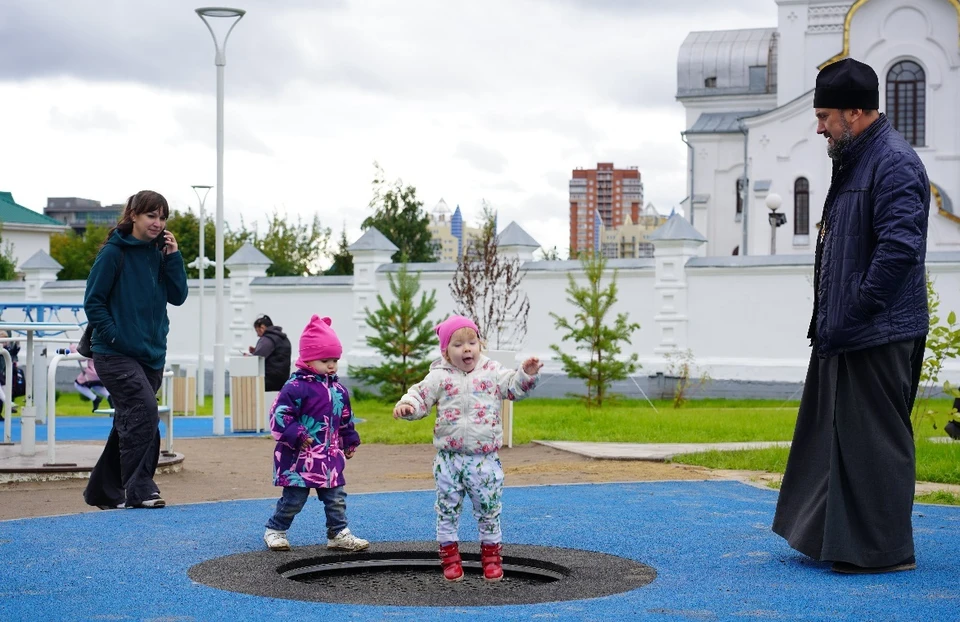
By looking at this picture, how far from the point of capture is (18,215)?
73.6 metres

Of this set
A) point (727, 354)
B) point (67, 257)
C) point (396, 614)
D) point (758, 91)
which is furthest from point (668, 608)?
point (67, 257)

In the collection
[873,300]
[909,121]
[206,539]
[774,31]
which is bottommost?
[206,539]

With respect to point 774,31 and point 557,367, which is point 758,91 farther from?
point 557,367

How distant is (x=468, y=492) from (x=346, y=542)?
3.34 feet

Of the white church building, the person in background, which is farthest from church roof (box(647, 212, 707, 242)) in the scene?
the white church building

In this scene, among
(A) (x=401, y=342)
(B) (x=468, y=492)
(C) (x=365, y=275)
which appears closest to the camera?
(B) (x=468, y=492)

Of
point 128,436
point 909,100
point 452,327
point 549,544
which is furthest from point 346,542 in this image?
point 909,100

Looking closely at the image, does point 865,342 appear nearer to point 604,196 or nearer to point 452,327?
point 452,327

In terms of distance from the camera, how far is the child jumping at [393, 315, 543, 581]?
676 cm

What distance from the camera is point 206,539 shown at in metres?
8.00

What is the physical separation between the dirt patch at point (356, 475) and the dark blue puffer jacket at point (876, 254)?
200 inches

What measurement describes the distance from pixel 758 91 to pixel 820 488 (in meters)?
49.2

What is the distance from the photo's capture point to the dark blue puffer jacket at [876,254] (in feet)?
21.7

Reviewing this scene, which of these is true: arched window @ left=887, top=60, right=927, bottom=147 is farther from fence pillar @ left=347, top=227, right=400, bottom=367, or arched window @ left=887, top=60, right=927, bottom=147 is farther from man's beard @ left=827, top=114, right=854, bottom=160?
man's beard @ left=827, top=114, right=854, bottom=160
